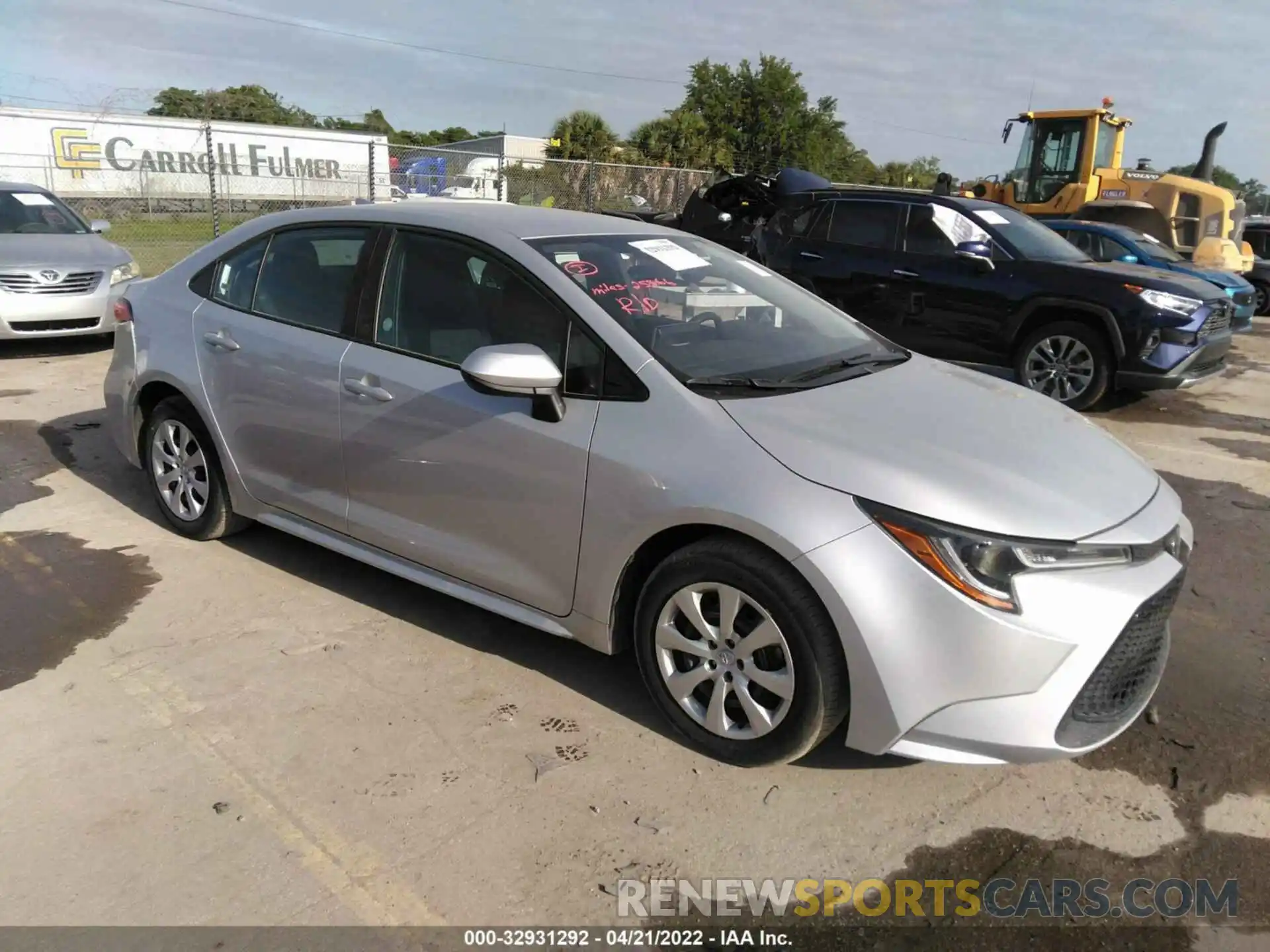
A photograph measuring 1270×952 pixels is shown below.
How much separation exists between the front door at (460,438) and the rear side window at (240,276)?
0.89 meters

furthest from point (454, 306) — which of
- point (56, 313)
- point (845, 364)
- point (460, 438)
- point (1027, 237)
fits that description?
point (56, 313)

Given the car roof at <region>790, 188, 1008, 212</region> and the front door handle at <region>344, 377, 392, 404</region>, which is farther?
the car roof at <region>790, 188, 1008, 212</region>

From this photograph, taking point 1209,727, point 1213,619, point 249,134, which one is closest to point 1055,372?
point 1213,619

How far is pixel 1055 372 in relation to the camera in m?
8.15

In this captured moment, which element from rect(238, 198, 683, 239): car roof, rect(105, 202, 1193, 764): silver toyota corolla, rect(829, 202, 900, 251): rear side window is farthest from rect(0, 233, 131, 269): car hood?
rect(829, 202, 900, 251): rear side window

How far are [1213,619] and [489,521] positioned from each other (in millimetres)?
3253

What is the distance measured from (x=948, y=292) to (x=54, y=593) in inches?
279

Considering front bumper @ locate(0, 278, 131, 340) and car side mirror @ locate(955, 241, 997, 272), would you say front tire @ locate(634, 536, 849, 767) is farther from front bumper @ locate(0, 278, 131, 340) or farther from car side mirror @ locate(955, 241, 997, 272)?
front bumper @ locate(0, 278, 131, 340)

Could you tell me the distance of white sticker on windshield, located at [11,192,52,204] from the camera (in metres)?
9.98

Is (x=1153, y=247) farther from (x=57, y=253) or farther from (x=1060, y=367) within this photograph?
(x=57, y=253)

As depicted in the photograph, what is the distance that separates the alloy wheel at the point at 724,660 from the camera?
9.35 ft

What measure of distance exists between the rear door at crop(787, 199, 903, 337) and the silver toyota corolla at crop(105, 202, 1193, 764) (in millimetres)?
4762

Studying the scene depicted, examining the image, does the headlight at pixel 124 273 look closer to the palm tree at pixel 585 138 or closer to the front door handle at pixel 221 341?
the front door handle at pixel 221 341

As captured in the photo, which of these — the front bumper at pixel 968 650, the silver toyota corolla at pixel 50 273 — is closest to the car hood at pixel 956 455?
the front bumper at pixel 968 650
